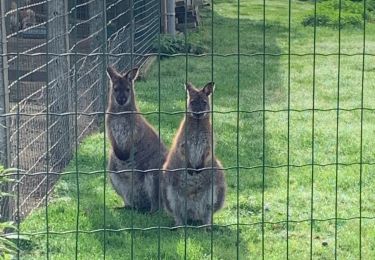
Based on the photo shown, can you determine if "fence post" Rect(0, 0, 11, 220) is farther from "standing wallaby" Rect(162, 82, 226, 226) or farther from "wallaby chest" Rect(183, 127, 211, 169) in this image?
"wallaby chest" Rect(183, 127, 211, 169)

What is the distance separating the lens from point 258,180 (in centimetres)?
949

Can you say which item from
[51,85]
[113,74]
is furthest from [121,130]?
[51,85]

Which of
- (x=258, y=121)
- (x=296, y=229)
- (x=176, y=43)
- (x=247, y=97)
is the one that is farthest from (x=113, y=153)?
(x=176, y=43)

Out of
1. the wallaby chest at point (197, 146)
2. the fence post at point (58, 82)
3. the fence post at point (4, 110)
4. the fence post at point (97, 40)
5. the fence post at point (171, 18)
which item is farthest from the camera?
the fence post at point (171, 18)

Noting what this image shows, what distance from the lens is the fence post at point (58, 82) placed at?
9.39m

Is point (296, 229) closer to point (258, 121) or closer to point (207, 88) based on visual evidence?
point (207, 88)

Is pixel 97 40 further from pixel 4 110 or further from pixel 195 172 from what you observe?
pixel 4 110

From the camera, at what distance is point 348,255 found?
731 centimetres

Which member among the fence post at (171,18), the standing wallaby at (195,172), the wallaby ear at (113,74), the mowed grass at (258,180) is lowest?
the fence post at (171,18)

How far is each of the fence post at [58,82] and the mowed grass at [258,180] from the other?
24cm

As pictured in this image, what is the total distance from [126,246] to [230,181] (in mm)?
2327

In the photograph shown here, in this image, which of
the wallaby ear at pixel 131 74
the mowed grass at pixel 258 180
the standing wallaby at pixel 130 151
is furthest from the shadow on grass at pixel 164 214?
the wallaby ear at pixel 131 74

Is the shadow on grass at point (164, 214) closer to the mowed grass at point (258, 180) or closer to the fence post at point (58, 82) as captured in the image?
the mowed grass at point (258, 180)

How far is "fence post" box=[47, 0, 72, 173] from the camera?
30.8 ft
